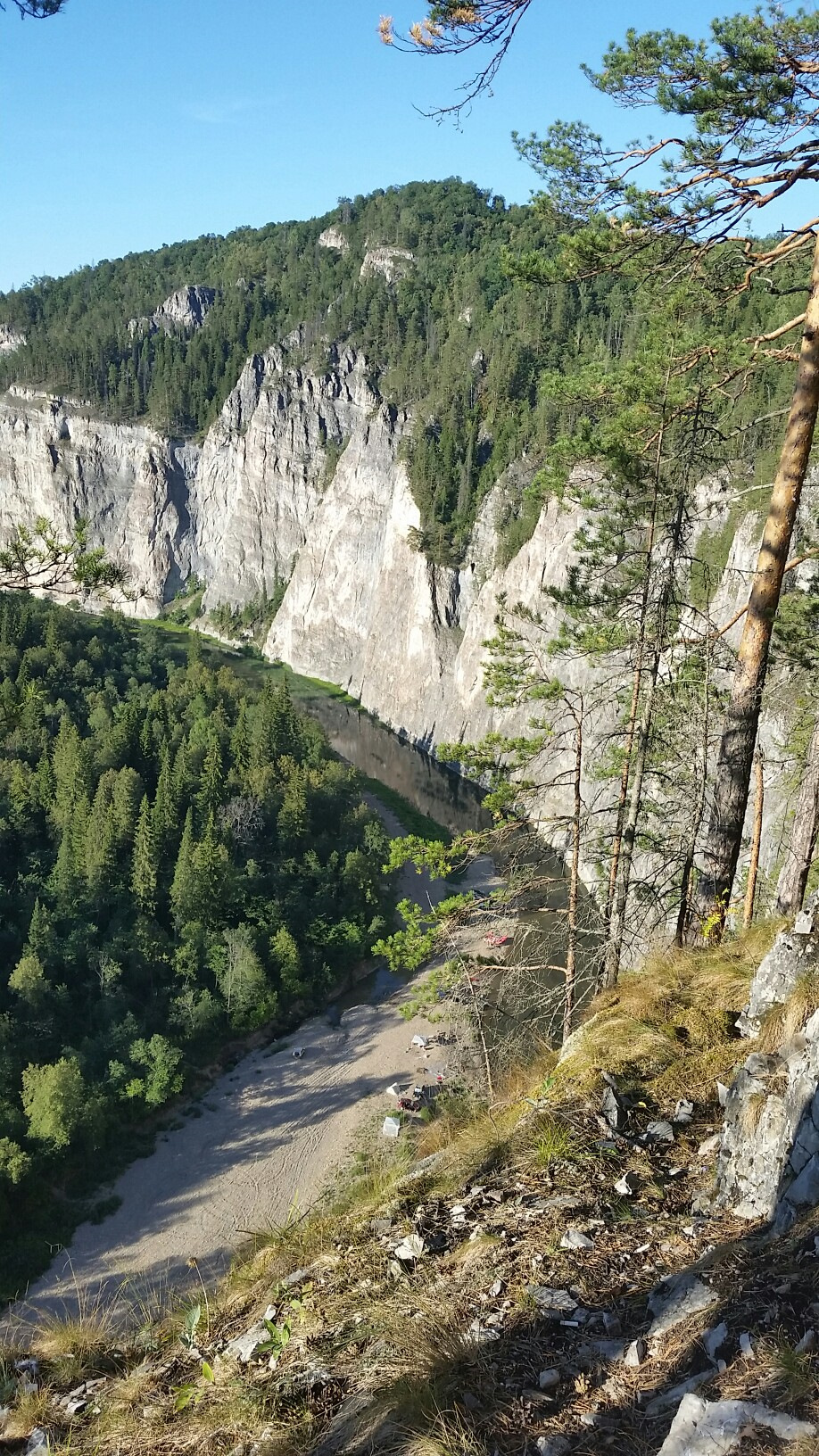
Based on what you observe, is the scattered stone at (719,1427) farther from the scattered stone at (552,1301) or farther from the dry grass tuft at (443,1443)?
the scattered stone at (552,1301)

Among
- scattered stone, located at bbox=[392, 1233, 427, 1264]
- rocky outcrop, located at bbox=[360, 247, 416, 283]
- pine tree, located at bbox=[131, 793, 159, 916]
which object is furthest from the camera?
rocky outcrop, located at bbox=[360, 247, 416, 283]

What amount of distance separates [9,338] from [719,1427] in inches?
4857

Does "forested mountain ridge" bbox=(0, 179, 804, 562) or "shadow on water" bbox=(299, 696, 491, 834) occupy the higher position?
"forested mountain ridge" bbox=(0, 179, 804, 562)

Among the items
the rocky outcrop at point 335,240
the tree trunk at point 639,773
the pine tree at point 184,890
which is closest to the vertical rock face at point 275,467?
the rocky outcrop at point 335,240

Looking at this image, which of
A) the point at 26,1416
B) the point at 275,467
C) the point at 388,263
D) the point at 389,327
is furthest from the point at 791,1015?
the point at 388,263

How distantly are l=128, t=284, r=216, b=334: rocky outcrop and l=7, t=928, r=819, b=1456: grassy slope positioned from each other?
362 ft

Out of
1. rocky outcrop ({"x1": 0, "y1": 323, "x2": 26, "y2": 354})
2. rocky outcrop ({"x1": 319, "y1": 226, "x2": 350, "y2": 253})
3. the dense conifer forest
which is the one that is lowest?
the dense conifer forest

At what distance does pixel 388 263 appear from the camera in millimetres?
92562

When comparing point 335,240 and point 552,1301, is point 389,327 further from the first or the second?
→ point 552,1301

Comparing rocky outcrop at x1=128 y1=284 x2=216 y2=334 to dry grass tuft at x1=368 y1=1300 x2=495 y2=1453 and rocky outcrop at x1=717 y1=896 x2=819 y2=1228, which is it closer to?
rocky outcrop at x1=717 y1=896 x2=819 y2=1228

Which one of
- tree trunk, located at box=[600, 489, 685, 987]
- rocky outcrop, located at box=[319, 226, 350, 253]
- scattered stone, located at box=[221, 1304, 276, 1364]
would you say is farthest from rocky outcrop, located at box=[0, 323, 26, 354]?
scattered stone, located at box=[221, 1304, 276, 1364]

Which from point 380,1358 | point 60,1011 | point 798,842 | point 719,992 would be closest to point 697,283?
point 798,842

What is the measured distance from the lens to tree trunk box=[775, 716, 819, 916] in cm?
659

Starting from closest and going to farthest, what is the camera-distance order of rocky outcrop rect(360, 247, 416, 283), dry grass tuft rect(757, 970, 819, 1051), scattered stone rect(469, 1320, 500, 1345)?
scattered stone rect(469, 1320, 500, 1345) < dry grass tuft rect(757, 970, 819, 1051) < rocky outcrop rect(360, 247, 416, 283)
